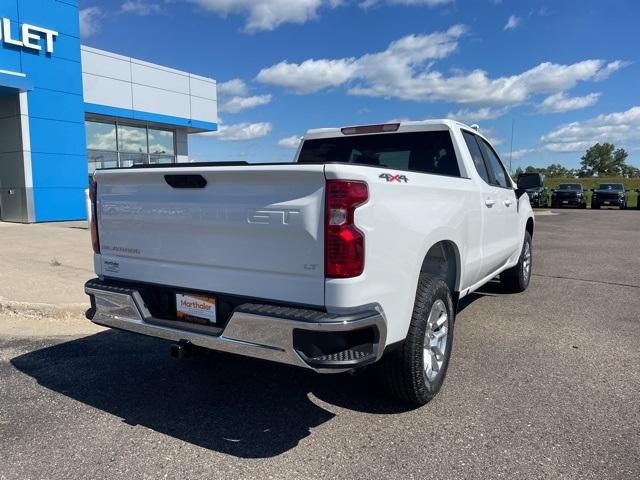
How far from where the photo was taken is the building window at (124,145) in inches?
814

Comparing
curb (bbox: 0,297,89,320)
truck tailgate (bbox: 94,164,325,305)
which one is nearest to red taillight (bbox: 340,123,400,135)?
truck tailgate (bbox: 94,164,325,305)

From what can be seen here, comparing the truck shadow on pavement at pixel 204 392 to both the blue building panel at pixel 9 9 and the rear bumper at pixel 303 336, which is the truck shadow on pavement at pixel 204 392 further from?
the blue building panel at pixel 9 9

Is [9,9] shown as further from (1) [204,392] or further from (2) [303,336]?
(2) [303,336]

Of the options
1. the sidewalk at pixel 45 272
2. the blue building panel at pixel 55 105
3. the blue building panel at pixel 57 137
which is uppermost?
the blue building panel at pixel 55 105

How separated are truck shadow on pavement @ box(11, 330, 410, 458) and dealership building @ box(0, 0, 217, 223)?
14.4 meters

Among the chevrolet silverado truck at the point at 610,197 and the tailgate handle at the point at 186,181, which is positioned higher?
the tailgate handle at the point at 186,181

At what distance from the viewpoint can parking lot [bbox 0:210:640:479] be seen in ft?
9.27

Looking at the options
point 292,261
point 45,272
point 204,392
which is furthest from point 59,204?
point 292,261

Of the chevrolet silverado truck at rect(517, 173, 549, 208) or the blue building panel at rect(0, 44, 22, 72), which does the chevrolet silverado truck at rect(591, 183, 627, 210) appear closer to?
the chevrolet silverado truck at rect(517, 173, 549, 208)

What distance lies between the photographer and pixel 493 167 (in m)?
5.62

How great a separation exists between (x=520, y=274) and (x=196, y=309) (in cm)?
496

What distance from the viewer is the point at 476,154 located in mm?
5109

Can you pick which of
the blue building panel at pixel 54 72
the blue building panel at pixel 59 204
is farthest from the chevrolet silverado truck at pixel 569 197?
the blue building panel at pixel 54 72

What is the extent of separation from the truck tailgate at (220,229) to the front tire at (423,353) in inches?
A: 32.3
